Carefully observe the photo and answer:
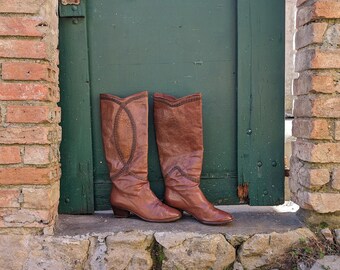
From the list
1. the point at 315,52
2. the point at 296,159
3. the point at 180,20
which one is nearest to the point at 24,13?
the point at 180,20

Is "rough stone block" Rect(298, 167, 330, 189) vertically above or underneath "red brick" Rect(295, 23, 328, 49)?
underneath

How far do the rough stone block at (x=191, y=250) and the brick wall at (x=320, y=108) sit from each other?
0.50 meters

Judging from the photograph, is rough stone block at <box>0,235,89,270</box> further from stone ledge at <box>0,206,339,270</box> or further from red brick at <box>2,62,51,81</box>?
red brick at <box>2,62,51,81</box>

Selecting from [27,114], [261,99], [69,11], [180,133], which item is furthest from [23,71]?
[261,99]

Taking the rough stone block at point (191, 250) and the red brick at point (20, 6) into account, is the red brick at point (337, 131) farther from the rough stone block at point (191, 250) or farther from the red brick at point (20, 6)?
the red brick at point (20, 6)

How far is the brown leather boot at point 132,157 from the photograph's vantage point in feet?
7.19

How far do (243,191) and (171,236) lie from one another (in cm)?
59

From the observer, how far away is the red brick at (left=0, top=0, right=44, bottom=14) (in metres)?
1.91

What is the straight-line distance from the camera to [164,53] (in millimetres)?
2336

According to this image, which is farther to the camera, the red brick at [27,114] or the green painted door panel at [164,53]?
the green painted door panel at [164,53]

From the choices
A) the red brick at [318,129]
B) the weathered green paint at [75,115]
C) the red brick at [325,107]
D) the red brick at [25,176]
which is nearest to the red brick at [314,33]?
the red brick at [325,107]

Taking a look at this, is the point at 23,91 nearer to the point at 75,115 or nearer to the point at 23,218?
the point at 75,115

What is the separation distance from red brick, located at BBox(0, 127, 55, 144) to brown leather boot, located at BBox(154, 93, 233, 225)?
61 centimetres

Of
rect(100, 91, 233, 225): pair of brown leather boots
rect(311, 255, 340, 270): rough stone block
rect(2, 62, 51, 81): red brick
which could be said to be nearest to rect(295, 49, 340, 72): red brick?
rect(100, 91, 233, 225): pair of brown leather boots
